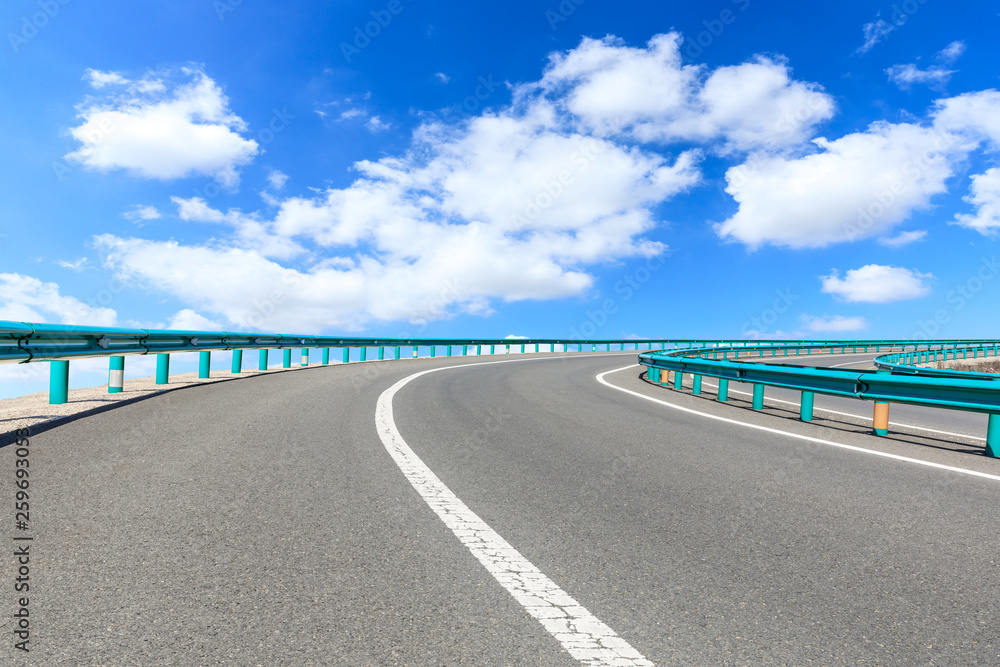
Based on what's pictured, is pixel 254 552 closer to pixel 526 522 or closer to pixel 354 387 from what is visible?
pixel 526 522

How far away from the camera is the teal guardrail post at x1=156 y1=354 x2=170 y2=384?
13172mm

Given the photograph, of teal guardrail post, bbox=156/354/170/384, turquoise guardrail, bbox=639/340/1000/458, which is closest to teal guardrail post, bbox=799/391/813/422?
turquoise guardrail, bbox=639/340/1000/458

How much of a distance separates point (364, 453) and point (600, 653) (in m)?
4.29

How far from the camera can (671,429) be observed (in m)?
8.83

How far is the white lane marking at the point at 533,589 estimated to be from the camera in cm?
254

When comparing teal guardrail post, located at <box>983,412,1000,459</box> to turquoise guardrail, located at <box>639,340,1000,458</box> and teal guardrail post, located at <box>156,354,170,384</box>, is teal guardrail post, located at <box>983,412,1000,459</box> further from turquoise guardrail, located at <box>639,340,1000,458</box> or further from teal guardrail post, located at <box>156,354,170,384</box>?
teal guardrail post, located at <box>156,354,170,384</box>

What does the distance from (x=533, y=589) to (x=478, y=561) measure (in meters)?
0.46

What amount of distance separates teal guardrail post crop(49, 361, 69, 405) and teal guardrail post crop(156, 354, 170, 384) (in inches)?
139

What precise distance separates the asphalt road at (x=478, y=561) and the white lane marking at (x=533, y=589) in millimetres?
70

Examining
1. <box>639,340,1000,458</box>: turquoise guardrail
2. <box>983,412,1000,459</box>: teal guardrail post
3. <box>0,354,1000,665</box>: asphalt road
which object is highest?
<box>639,340,1000,458</box>: turquoise guardrail

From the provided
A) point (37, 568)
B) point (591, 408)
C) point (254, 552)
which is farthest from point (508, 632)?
point (591, 408)

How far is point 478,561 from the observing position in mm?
3510

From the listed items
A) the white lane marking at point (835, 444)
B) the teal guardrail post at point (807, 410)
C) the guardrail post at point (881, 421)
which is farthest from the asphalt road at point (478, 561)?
the teal guardrail post at point (807, 410)

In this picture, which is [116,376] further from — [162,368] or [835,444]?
[835,444]
